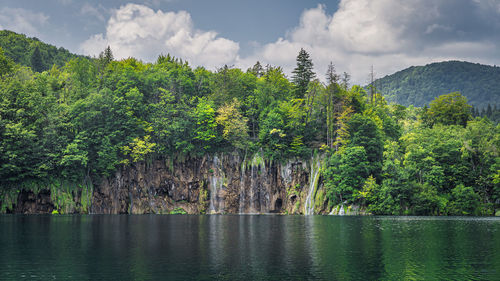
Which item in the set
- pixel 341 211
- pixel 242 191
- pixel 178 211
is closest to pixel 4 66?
pixel 178 211

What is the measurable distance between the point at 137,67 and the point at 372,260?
77.3m

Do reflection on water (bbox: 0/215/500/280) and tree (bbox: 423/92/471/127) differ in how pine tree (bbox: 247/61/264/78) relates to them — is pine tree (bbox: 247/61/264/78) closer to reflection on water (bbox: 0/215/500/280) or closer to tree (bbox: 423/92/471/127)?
tree (bbox: 423/92/471/127)

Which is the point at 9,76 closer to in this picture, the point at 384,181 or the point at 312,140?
→ the point at 312,140

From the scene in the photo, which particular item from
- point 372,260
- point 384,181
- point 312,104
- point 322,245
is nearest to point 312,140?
point 312,104

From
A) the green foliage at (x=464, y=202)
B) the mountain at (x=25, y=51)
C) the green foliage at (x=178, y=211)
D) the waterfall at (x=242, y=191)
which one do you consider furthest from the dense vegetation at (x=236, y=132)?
the mountain at (x=25, y=51)

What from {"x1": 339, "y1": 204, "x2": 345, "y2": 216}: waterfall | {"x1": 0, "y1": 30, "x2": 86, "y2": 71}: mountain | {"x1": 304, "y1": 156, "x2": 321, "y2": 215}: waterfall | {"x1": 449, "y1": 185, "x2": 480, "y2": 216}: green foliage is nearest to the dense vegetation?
{"x1": 449, "y1": 185, "x2": 480, "y2": 216}: green foliage

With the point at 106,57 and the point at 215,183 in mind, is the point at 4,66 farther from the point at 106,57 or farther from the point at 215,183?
the point at 215,183

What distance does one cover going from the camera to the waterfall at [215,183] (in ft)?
262

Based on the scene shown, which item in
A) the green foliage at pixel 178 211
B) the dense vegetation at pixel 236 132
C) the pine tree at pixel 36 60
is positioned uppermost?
the pine tree at pixel 36 60

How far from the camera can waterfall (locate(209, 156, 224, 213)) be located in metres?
79.9

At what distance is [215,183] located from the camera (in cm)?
8069

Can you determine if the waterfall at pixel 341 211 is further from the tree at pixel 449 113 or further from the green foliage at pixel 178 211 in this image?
the tree at pixel 449 113

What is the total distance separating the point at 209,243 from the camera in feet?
101

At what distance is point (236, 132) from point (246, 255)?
56.1 metres
